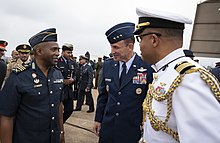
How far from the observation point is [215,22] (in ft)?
29.2

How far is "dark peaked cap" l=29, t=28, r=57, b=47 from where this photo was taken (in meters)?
2.44

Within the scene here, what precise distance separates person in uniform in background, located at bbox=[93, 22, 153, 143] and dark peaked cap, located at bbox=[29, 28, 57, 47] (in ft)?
2.35

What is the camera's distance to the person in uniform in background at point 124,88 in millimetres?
2587

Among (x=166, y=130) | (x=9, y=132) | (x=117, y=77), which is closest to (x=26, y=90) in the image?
(x=9, y=132)

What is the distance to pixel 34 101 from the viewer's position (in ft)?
7.16

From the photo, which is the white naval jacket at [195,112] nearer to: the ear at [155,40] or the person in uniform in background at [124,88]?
the ear at [155,40]

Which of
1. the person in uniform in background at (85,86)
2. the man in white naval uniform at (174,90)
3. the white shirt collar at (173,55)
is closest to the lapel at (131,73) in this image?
the man in white naval uniform at (174,90)

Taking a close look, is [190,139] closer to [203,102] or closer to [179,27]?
[203,102]

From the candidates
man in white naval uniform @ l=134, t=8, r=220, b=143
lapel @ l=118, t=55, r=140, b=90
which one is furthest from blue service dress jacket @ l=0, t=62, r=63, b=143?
man in white naval uniform @ l=134, t=8, r=220, b=143

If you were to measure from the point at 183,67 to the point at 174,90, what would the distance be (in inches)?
5.8

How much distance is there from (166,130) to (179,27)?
2.13ft

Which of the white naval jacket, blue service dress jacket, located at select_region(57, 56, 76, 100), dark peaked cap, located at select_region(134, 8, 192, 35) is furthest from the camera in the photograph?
blue service dress jacket, located at select_region(57, 56, 76, 100)

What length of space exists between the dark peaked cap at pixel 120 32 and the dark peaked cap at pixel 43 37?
27.6 inches

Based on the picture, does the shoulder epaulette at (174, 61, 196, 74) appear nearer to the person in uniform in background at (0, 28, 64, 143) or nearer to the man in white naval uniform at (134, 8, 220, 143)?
the man in white naval uniform at (134, 8, 220, 143)
